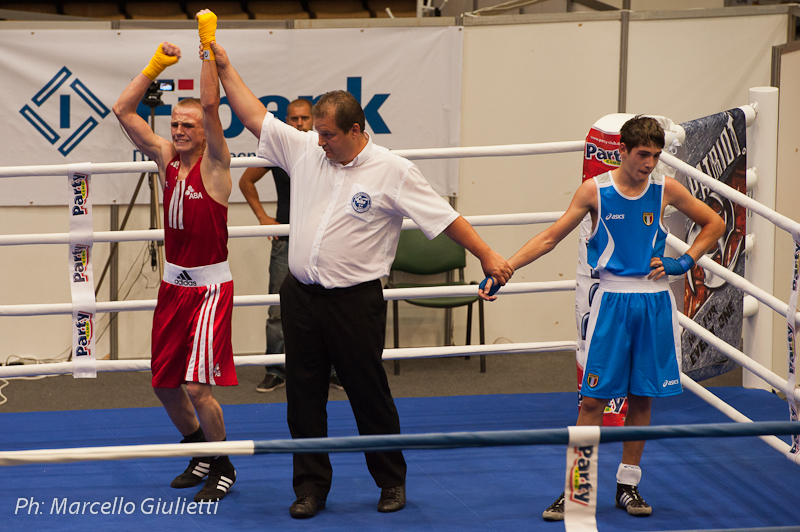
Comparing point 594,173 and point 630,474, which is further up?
point 594,173

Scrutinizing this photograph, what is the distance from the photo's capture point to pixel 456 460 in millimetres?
3387

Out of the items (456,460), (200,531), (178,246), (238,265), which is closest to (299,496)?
(200,531)

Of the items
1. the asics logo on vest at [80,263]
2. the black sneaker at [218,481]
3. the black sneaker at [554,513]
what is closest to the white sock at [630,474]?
the black sneaker at [554,513]

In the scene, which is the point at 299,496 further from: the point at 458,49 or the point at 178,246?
the point at 458,49

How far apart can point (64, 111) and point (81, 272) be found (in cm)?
180

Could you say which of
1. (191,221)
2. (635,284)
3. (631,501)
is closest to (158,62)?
(191,221)

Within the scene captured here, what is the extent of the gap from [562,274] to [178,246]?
2.96 metres

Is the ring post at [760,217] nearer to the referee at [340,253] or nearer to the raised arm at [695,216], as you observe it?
the raised arm at [695,216]

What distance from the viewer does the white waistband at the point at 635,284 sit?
2.82 meters

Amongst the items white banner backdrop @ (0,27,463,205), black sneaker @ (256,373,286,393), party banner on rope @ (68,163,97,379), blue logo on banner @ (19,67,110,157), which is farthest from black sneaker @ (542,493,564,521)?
blue logo on banner @ (19,67,110,157)

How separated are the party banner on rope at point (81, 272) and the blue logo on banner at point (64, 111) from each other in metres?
1.65

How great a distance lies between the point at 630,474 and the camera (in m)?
2.92

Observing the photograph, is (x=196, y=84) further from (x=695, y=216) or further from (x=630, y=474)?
(x=630, y=474)

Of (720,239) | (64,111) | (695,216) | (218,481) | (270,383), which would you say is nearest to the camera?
(695,216)
